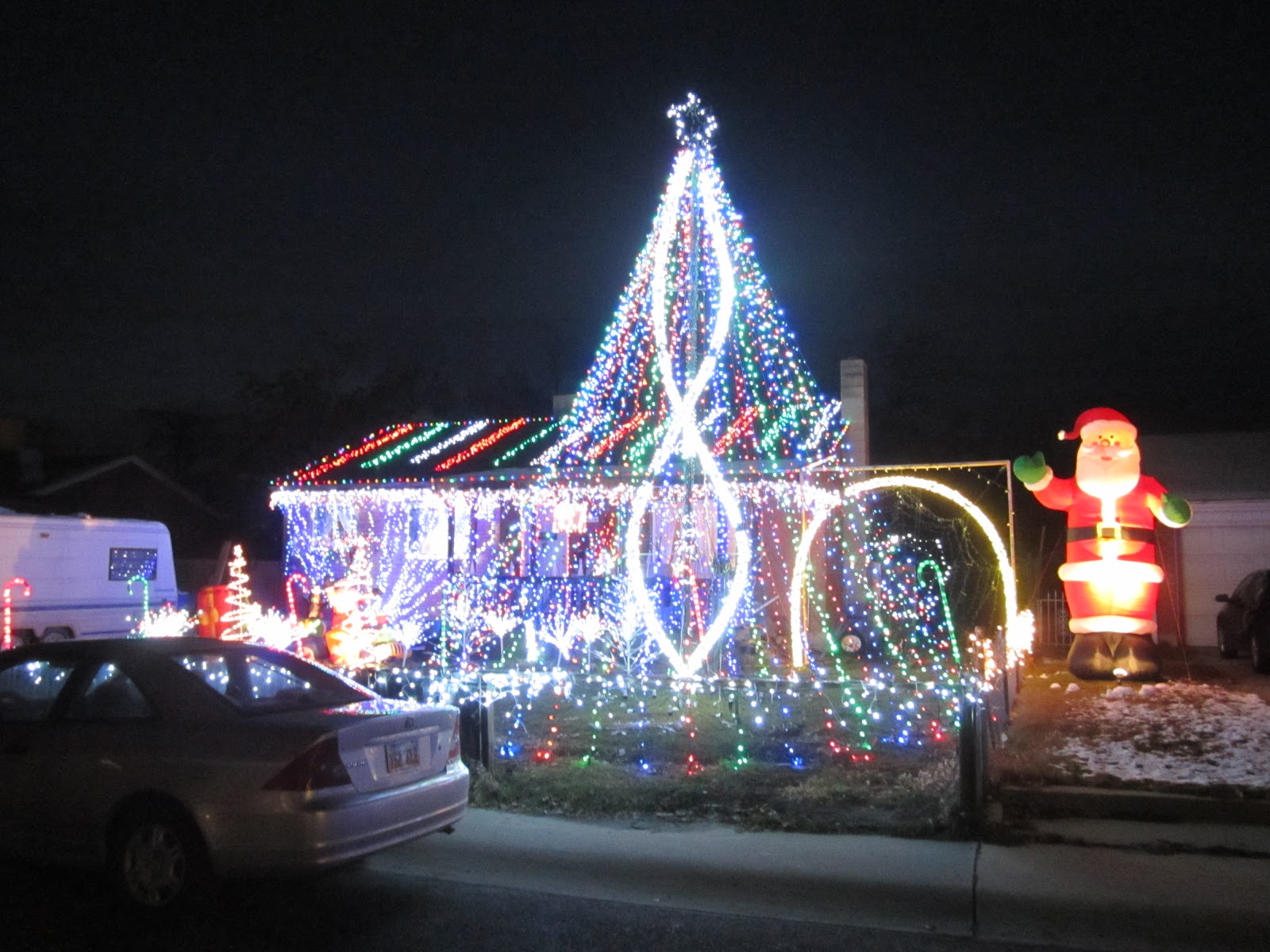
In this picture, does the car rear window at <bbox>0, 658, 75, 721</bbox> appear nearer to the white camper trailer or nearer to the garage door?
the white camper trailer

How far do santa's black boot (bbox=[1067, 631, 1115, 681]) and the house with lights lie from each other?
3.16 metres

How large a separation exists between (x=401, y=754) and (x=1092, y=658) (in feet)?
28.5

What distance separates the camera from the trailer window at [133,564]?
1775 cm

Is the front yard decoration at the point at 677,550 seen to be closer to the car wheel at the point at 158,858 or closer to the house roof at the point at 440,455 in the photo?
the house roof at the point at 440,455

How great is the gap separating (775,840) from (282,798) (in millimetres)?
2879

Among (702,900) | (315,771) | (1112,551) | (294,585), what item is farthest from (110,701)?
(294,585)

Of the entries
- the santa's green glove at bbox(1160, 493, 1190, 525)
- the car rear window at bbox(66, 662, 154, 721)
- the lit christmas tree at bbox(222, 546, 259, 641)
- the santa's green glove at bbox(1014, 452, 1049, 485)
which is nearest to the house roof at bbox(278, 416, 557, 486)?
the lit christmas tree at bbox(222, 546, 259, 641)

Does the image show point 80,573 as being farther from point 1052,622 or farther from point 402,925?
point 1052,622

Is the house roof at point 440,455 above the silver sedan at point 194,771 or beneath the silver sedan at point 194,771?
above

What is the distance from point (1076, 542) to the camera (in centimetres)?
1239

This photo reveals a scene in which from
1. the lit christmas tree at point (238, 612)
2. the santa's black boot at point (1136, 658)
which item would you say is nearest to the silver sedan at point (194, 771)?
the lit christmas tree at point (238, 612)

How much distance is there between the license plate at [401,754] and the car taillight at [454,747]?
13.8 inches

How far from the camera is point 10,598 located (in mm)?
15781

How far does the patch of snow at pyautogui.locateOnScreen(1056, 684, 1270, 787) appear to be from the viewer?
762 cm
